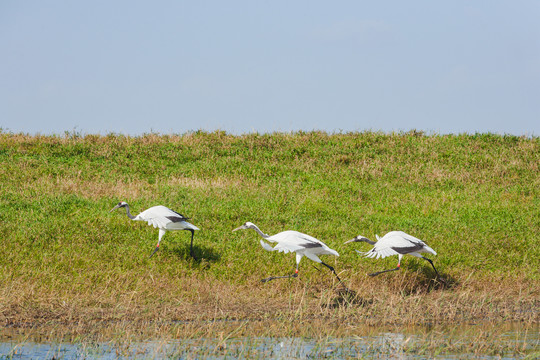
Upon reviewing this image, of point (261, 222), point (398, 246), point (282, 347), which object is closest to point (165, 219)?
point (261, 222)

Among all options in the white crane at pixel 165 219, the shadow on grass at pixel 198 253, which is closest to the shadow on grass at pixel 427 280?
the shadow on grass at pixel 198 253

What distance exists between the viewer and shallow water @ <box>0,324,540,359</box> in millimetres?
7621

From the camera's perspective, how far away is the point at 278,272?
1319cm

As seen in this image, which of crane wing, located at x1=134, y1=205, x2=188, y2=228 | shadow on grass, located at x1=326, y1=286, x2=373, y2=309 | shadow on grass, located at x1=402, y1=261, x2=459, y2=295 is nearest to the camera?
shadow on grass, located at x1=326, y1=286, x2=373, y2=309

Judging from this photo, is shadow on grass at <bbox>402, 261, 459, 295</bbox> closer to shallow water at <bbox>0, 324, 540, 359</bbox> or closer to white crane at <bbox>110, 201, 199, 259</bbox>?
shallow water at <bbox>0, 324, 540, 359</bbox>

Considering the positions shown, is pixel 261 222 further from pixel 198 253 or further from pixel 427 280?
pixel 427 280

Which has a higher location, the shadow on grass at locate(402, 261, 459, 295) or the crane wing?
the crane wing

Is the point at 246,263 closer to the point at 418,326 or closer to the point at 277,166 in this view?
the point at 418,326

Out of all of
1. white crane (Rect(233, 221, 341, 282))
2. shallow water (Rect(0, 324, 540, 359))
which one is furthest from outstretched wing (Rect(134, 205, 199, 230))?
shallow water (Rect(0, 324, 540, 359))

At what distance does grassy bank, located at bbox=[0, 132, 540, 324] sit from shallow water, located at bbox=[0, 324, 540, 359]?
4.53 feet

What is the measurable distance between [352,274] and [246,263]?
2.37 metres

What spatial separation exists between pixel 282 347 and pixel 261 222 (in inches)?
355

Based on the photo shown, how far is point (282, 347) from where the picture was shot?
8.13m

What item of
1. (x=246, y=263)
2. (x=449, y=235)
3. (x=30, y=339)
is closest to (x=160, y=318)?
(x=30, y=339)
